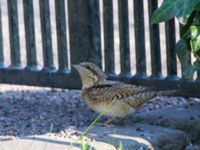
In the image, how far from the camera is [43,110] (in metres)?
7.32

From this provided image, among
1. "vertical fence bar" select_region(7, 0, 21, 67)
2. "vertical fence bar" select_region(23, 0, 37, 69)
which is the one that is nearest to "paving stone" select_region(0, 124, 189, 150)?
"vertical fence bar" select_region(23, 0, 37, 69)

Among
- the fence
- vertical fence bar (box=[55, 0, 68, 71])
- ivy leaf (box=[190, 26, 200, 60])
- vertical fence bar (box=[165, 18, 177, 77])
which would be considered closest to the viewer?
ivy leaf (box=[190, 26, 200, 60])

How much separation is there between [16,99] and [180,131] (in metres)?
2.38

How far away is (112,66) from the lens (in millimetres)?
7242

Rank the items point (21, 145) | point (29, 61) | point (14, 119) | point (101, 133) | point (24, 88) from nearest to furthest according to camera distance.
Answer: point (21, 145) → point (101, 133) → point (14, 119) → point (29, 61) → point (24, 88)

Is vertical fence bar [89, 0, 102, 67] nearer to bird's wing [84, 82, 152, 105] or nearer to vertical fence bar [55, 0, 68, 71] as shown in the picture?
vertical fence bar [55, 0, 68, 71]

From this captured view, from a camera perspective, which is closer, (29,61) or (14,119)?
(14,119)

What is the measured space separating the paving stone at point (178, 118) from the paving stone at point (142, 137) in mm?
207

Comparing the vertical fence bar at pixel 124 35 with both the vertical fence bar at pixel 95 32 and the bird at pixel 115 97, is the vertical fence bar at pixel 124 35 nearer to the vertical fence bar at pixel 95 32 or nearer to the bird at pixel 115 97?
the vertical fence bar at pixel 95 32

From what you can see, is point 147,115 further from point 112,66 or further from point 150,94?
point 112,66

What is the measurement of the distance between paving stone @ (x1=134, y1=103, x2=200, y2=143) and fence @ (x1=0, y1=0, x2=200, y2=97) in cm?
34

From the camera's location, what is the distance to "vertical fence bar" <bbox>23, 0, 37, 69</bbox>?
7.56 meters

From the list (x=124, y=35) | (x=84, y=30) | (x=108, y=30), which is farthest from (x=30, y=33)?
(x=124, y=35)

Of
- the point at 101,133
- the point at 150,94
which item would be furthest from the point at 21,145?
the point at 150,94
